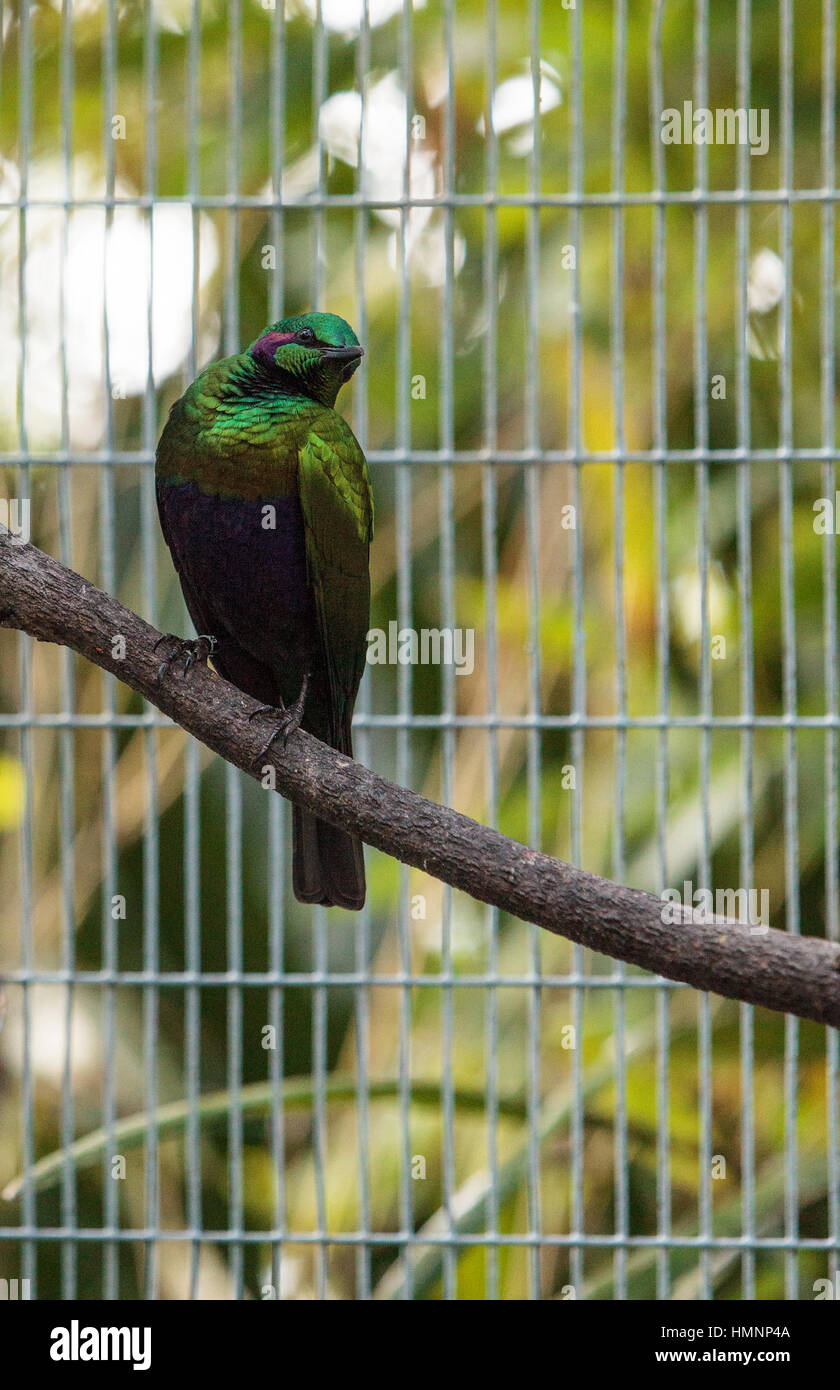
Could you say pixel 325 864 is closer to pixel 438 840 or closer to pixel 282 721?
pixel 282 721

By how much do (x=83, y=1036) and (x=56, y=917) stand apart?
1.13ft

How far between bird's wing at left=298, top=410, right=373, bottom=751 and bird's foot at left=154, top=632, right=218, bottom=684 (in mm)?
213

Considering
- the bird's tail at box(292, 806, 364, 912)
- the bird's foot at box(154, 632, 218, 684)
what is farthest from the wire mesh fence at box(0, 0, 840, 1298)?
the bird's foot at box(154, 632, 218, 684)

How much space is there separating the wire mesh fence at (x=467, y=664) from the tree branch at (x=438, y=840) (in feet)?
1.86

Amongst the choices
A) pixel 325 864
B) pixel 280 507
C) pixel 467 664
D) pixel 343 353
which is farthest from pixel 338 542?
pixel 467 664

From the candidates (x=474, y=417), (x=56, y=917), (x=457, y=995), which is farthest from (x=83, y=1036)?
(x=474, y=417)

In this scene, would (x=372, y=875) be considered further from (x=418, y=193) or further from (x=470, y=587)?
(x=418, y=193)

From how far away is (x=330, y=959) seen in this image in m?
3.44

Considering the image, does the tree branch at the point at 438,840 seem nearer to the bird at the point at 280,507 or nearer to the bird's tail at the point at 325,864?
the bird at the point at 280,507

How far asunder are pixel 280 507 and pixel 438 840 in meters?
0.59

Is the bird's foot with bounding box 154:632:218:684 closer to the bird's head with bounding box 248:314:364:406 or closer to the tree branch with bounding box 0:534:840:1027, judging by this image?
the tree branch with bounding box 0:534:840:1027

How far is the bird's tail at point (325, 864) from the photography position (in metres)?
2.03

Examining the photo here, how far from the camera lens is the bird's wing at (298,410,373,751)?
74.0 inches

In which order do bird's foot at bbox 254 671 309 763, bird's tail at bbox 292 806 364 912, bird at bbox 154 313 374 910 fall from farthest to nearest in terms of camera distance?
bird's tail at bbox 292 806 364 912 < bird at bbox 154 313 374 910 < bird's foot at bbox 254 671 309 763
